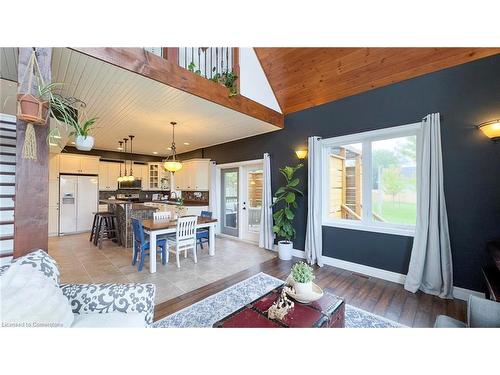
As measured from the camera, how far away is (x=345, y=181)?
11.9ft

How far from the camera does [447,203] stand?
253 cm

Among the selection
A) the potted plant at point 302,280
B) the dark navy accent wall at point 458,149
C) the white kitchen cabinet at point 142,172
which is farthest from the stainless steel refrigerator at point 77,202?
the dark navy accent wall at point 458,149

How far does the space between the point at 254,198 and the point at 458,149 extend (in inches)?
147

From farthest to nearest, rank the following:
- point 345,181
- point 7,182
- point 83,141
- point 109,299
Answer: point 345,181
point 83,141
point 7,182
point 109,299

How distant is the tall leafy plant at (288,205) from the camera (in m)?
3.81

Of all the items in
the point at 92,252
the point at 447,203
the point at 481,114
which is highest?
the point at 481,114

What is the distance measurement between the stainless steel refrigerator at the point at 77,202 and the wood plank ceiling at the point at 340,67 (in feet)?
19.6

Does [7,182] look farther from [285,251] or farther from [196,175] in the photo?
[196,175]

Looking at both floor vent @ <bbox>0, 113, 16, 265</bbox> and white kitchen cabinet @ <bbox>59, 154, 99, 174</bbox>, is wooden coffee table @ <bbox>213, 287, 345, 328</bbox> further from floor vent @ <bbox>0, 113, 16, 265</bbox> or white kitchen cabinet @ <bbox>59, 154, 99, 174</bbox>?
white kitchen cabinet @ <bbox>59, 154, 99, 174</bbox>

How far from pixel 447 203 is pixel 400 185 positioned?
1.88 ft

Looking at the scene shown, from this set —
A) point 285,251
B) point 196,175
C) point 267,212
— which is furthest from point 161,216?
point 285,251
